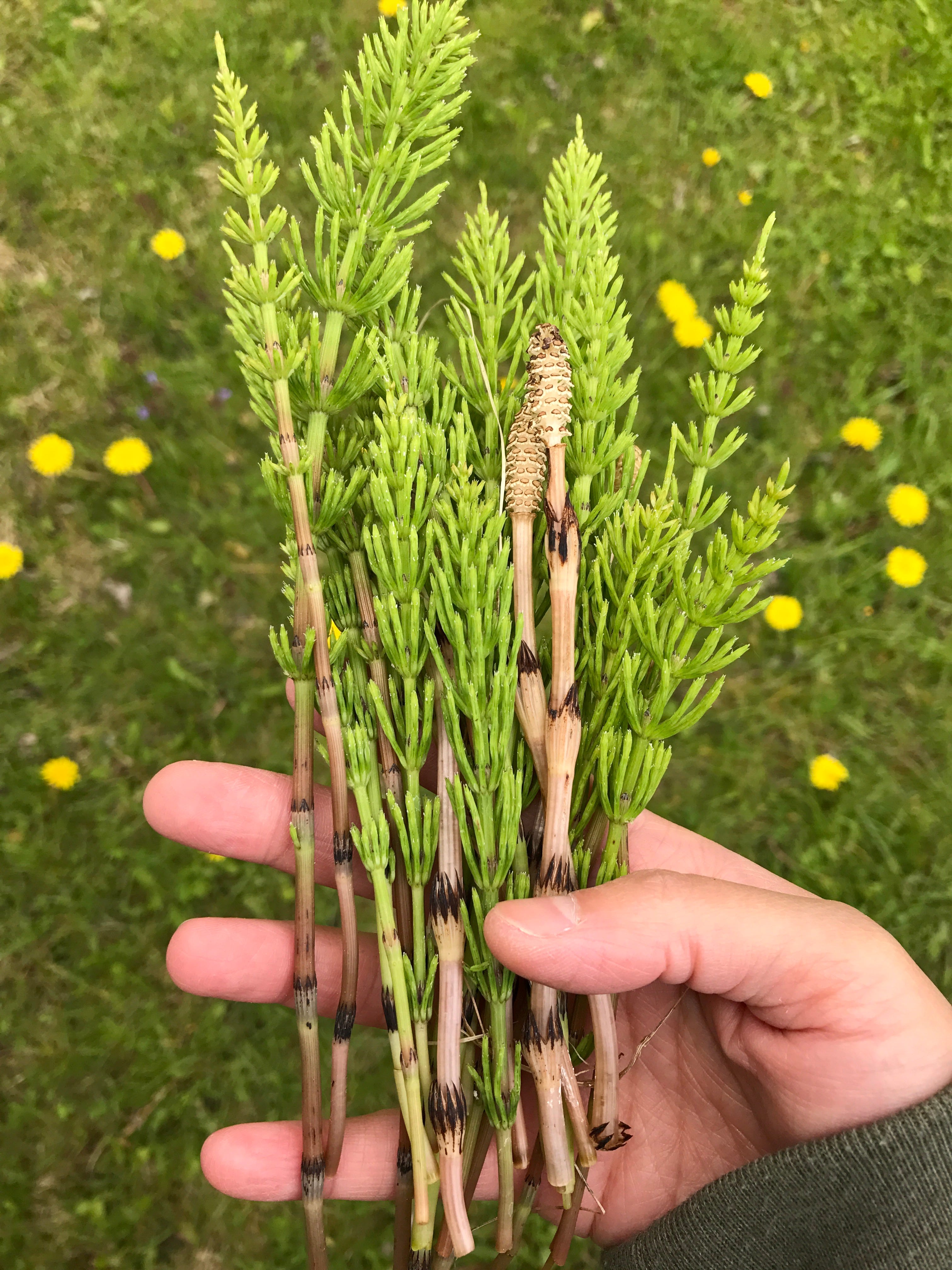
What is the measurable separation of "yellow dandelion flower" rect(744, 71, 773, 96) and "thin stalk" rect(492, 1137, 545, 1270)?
3.32m

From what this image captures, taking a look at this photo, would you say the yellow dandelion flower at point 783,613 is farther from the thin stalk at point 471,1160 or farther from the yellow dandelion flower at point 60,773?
the yellow dandelion flower at point 60,773

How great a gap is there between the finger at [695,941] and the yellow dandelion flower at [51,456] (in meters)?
2.12

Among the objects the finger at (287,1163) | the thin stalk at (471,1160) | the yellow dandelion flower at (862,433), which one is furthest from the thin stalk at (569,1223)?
the yellow dandelion flower at (862,433)

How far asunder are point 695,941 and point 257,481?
6.27ft

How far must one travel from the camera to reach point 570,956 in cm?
121

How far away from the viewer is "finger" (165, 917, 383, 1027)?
70.3 inches

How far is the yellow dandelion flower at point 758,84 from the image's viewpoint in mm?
2973

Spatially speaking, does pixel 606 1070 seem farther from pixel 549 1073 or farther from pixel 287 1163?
pixel 287 1163

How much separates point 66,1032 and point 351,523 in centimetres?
189

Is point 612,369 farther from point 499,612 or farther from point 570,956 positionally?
point 570,956

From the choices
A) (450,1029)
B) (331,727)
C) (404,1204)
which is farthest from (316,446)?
(404,1204)

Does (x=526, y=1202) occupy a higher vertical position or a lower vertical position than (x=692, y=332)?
lower

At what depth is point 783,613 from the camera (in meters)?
2.64

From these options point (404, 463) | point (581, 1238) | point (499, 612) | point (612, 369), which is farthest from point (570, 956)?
point (581, 1238)
